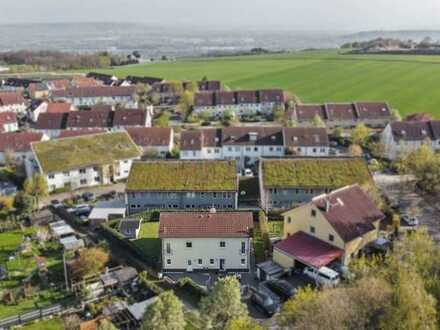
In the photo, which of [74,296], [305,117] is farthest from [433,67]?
[74,296]

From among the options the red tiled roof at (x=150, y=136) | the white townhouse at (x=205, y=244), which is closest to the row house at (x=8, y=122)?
the red tiled roof at (x=150, y=136)

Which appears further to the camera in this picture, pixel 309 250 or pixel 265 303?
pixel 309 250

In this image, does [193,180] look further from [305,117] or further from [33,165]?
[305,117]

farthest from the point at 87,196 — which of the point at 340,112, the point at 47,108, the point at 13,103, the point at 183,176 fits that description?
the point at 13,103

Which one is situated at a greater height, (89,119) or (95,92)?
(95,92)

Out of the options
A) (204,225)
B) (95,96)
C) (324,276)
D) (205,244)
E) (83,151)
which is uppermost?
(95,96)

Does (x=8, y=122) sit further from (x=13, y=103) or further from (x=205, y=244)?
(x=205, y=244)
